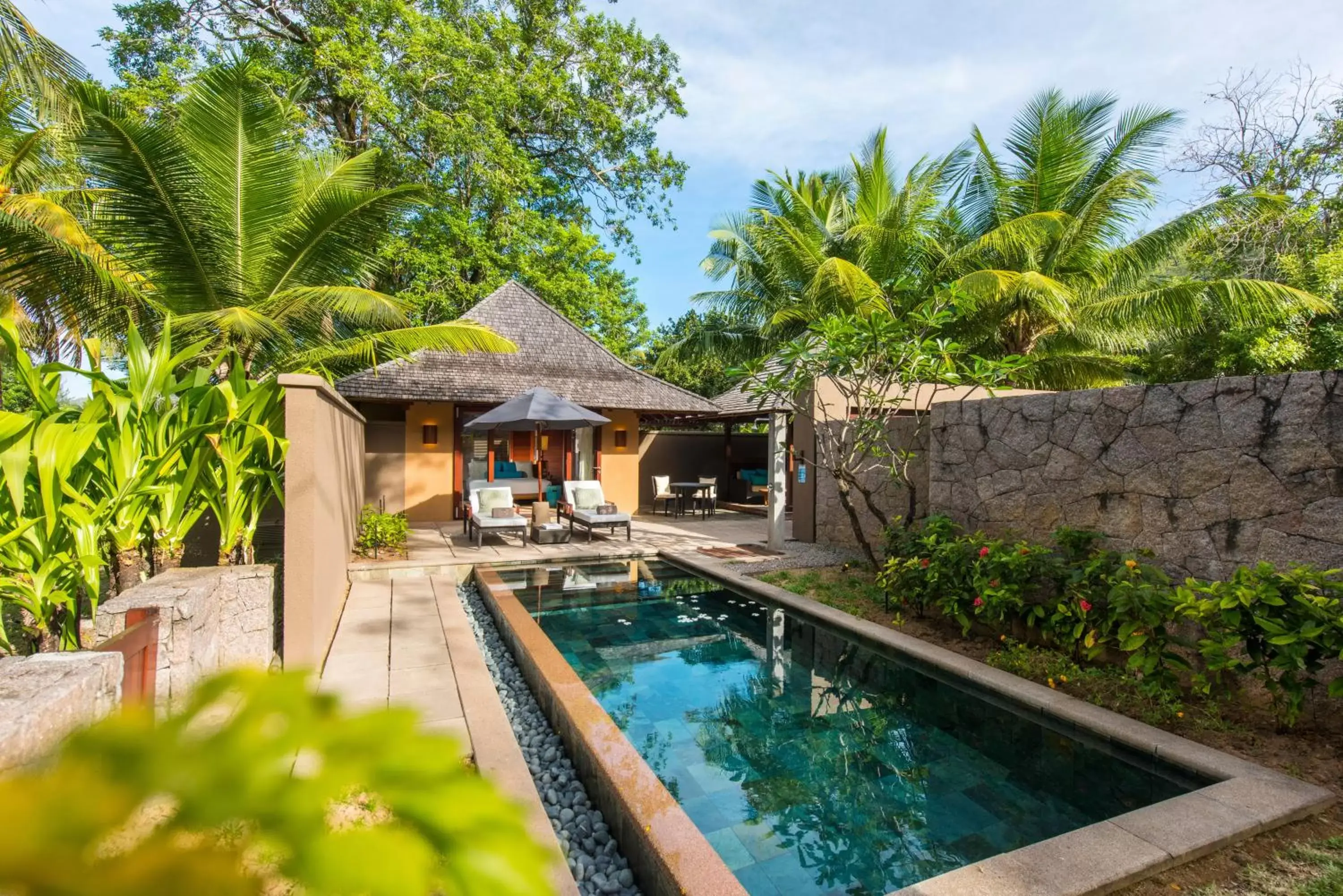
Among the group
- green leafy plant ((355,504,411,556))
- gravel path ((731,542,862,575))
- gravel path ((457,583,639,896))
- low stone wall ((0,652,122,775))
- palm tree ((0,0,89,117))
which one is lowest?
gravel path ((457,583,639,896))

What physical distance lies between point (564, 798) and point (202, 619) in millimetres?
2603

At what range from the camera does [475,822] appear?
0.46 m

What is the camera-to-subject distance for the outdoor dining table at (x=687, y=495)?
15.6 metres

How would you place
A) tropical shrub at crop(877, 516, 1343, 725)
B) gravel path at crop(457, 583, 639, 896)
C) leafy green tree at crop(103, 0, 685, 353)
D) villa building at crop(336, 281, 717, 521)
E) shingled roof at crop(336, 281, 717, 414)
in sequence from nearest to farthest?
1. gravel path at crop(457, 583, 639, 896)
2. tropical shrub at crop(877, 516, 1343, 725)
3. shingled roof at crop(336, 281, 717, 414)
4. villa building at crop(336, 281, 717, 521)
5. leafy green tree at crop(103, 0, 685, 353)

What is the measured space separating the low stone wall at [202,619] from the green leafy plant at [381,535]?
4107 millimetres

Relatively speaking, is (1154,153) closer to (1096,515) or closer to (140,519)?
(1096,515)

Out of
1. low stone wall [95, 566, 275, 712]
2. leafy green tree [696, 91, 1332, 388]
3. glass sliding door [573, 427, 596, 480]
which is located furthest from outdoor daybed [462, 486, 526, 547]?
leafy green tree [696, 91, 1332, 388]

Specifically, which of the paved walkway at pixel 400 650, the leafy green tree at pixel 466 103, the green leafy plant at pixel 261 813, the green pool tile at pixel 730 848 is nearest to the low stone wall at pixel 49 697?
the green leafy plant at pixel 261 813

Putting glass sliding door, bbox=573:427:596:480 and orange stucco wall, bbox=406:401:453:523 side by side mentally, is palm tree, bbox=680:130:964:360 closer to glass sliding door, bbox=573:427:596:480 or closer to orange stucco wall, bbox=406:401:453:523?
glass sliding door, bbox=573:427:596:480

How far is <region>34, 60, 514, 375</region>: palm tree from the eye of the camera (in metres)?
6.42

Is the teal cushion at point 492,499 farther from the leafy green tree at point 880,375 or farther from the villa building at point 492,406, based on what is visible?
the leafy green tree at point 880,375

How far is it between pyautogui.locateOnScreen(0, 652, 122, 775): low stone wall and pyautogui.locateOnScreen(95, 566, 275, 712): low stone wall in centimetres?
122

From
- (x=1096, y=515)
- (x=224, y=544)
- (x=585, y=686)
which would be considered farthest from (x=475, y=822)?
(x=1096, y=515)

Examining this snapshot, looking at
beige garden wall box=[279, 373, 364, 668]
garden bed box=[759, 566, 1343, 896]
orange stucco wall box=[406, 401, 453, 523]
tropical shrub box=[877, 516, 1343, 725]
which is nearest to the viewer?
garden bed box=[759, 566, 1343, 896]
